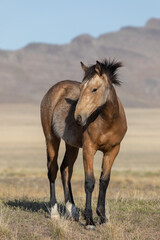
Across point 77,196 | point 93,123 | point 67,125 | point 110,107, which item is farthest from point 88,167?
point 77,196

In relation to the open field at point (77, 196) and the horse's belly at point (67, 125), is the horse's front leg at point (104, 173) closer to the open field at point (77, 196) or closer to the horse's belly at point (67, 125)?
the open field at point (77, 196)

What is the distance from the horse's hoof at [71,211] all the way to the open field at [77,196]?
4.7 inches

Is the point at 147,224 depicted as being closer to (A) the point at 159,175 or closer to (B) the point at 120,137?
(B) the point at 120,137

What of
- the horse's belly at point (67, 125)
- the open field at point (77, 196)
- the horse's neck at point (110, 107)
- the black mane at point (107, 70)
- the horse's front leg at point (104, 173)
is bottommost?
the open field at point (77, 196)

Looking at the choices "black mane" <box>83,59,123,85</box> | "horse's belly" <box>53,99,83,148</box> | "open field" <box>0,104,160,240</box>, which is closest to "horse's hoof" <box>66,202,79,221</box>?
"open field" <box>0,104,160,240</box>

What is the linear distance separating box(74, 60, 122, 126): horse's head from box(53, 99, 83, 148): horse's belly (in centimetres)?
95

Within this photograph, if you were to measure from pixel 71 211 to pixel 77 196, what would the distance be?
3072 millimetres

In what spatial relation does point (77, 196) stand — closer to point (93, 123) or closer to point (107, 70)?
point (93, 123)

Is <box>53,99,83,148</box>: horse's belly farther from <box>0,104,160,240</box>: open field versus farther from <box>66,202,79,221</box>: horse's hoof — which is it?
Answer: <box>0,104,160,240</box>: open field

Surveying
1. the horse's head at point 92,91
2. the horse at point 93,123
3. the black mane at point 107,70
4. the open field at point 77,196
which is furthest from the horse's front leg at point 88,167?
the black mane at point 107,70

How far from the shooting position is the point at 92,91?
7270 mm

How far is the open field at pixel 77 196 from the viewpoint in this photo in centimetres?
709

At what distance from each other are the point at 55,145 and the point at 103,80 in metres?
2.37

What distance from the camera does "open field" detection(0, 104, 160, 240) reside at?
23.3 feet
